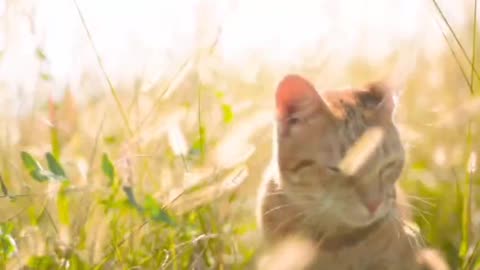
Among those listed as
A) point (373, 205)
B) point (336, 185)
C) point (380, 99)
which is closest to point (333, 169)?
point (336, 185)

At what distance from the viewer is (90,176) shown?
5.82ft

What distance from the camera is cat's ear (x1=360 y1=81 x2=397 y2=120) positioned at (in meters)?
2.26

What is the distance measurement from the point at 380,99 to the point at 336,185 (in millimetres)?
317

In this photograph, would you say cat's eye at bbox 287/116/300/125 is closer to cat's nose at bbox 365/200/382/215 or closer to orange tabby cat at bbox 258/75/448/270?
orange tabby cat at bbox 258/75/448/270

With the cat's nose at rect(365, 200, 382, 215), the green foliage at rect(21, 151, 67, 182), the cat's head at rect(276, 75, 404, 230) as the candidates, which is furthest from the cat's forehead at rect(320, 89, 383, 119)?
the green foliage at rect(21, 151, 67, 182)

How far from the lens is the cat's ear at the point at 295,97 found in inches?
83.6

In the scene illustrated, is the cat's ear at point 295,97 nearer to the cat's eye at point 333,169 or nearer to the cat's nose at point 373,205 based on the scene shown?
the cat's eye at point 333,169

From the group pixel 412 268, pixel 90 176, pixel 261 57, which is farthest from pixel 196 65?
pixel 261 57

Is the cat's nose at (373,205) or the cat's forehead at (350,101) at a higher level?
the cat's forehead at (350,101)

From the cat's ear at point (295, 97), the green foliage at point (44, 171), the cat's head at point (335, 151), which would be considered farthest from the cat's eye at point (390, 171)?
the green foliage at point (44, 171)

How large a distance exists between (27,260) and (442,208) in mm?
1483

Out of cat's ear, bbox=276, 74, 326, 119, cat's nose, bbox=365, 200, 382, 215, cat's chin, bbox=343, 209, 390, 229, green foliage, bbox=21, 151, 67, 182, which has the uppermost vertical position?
green foliage, bbox=21, 151, 67, 182

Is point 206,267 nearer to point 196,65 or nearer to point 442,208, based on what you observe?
point 196,65

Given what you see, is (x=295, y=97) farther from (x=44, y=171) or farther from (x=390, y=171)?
(x=44, y=171)
